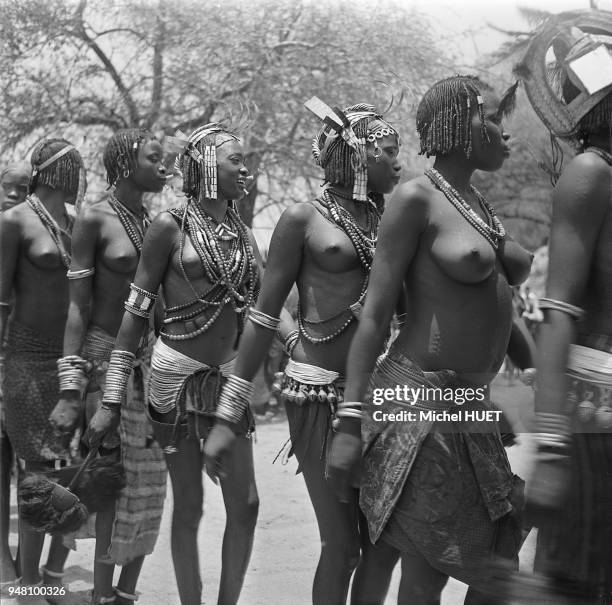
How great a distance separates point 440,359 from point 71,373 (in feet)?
6.64

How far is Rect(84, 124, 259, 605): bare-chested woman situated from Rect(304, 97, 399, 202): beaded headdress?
2.07ft

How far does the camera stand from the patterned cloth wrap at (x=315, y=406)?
3.41 metres

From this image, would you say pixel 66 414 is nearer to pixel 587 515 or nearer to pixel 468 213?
pixel 468 213

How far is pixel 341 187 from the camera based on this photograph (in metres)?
3.59

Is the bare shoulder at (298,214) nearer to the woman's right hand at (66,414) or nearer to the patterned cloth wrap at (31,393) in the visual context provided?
the woman's right hand at (66,414)

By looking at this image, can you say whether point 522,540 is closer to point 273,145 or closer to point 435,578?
point 435,578

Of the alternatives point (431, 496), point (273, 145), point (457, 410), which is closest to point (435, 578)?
point (431, 496)

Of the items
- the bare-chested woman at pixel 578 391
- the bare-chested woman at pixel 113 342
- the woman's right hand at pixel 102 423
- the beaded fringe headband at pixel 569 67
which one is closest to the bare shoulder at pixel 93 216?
the bare-chested woman at pixel 113 342

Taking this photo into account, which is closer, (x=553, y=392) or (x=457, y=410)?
(x=553, y=392)


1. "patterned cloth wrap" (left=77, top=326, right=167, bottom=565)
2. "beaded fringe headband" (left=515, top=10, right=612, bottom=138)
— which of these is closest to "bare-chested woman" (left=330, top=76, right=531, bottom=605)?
"beaded fringe headband" (left=515, top=10, right=612, bottom=138)

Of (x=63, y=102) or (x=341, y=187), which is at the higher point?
(x=63, y=102)

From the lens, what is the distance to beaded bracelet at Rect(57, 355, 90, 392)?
14.0ft

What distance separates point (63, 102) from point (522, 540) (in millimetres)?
8578

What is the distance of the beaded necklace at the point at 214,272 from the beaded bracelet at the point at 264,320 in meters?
0.70
